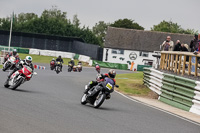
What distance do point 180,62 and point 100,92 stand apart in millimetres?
6515

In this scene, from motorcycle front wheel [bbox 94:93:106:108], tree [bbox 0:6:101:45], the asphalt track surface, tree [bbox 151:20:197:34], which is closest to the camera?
the asphalt track surface

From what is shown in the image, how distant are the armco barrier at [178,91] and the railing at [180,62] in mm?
447

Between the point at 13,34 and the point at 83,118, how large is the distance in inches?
2904

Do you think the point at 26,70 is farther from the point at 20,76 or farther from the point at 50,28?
the point at 50,28

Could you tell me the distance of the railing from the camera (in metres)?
16.7

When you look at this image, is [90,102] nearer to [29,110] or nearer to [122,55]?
[29,110]

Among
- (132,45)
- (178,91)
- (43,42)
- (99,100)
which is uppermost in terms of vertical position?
(132,45)

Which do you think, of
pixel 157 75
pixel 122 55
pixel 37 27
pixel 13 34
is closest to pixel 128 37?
pixel 122 55

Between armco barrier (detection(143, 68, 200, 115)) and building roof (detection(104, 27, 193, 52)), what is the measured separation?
6119cm

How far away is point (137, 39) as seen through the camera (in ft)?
276

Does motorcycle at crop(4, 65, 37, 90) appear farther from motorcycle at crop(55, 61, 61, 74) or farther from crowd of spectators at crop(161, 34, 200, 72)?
motorcycle at crop(55, 61, 61, 74)

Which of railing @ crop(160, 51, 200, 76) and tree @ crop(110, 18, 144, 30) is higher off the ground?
tree @ crop(110, 18, 144, 30)

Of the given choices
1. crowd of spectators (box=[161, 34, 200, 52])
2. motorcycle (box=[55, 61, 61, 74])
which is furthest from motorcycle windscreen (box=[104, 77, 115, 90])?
motorcycle (box=[55, 61, 61, 74])

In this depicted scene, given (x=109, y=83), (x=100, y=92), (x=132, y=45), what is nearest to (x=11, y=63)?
(x=100, y=92)
